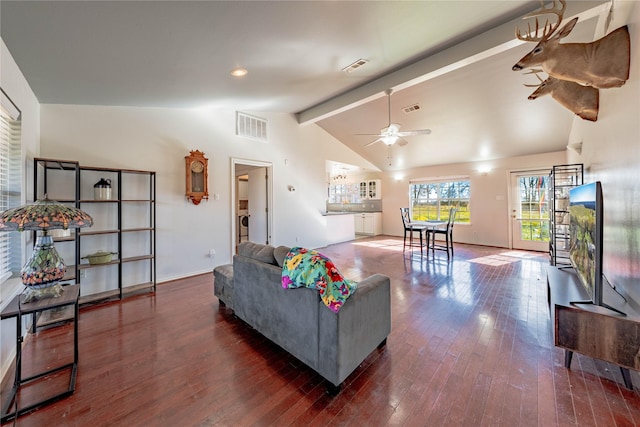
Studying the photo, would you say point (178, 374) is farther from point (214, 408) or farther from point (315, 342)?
point (315, 342)

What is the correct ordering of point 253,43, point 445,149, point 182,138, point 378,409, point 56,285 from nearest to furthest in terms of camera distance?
point 378,409 < point 56,285 < point 253,43 < point 182,138 < point 445,149

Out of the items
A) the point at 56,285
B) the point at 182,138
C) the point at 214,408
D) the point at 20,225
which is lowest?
the point at 214,408

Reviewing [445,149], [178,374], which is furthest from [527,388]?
[445,149]

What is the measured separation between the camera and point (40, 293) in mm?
1700

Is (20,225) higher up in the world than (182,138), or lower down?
lower down

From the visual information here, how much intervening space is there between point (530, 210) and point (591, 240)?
5.65m

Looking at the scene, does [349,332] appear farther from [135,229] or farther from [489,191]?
[489,191]

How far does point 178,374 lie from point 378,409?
1413 mm

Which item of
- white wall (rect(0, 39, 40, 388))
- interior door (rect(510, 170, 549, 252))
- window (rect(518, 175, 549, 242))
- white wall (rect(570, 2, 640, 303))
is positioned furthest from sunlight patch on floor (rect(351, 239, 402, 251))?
white wall (rect(0, 39, 40, 388))

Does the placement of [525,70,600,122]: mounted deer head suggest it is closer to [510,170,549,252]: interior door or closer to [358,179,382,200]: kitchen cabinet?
[510,170,549,252]: interior door

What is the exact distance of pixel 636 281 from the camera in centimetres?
169

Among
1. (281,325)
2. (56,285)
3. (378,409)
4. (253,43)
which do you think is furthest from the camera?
(253,43)

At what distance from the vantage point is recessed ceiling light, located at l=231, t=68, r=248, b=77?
2.88 m

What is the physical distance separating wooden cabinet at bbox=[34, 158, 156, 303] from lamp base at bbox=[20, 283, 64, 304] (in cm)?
123
